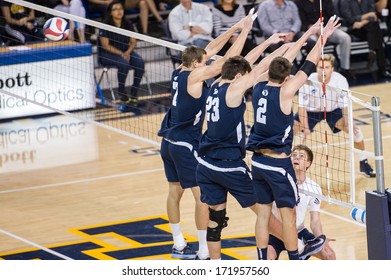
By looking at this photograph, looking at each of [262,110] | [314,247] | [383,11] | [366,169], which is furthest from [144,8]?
[314,247]

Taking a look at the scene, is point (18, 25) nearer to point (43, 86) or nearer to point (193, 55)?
point (43, 86)

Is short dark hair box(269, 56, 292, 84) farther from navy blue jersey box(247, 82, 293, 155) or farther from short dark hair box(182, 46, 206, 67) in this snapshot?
short dark hair box(182, 46, 206, 67)

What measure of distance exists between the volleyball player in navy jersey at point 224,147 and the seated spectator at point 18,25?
398 inches

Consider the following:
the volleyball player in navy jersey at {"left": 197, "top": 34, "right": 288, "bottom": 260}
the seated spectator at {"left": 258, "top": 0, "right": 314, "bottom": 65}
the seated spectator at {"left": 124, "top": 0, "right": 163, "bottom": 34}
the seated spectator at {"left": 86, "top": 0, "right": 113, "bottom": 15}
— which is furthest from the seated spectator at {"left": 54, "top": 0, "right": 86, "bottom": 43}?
the volleyball player in navy jersey at {"left": 197, "top": 34, "right": 288, "bottom": 260}

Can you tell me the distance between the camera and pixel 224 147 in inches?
457

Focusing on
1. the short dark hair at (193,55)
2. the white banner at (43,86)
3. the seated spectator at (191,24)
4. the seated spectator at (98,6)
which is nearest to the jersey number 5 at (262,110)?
the short dark hair at (193,55)

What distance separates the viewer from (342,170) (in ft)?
51.4

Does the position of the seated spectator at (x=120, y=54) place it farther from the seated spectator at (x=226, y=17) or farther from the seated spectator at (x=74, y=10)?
the seated spectator at (x=226, y=17)

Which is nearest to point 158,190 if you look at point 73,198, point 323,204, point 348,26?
point 73,198

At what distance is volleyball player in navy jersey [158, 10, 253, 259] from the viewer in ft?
39.9

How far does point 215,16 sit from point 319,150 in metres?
5.59

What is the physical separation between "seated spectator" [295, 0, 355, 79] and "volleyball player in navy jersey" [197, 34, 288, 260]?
10242 millimetres

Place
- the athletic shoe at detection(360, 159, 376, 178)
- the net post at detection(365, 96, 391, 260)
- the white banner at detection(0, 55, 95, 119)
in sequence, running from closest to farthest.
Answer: the net post at detection(365, 96, 391, 260)
the athletic shoe at detection(360, 159, 376, 178)
the white banner at detection(0, 55, 95, 119)

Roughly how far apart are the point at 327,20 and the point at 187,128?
10.4m
